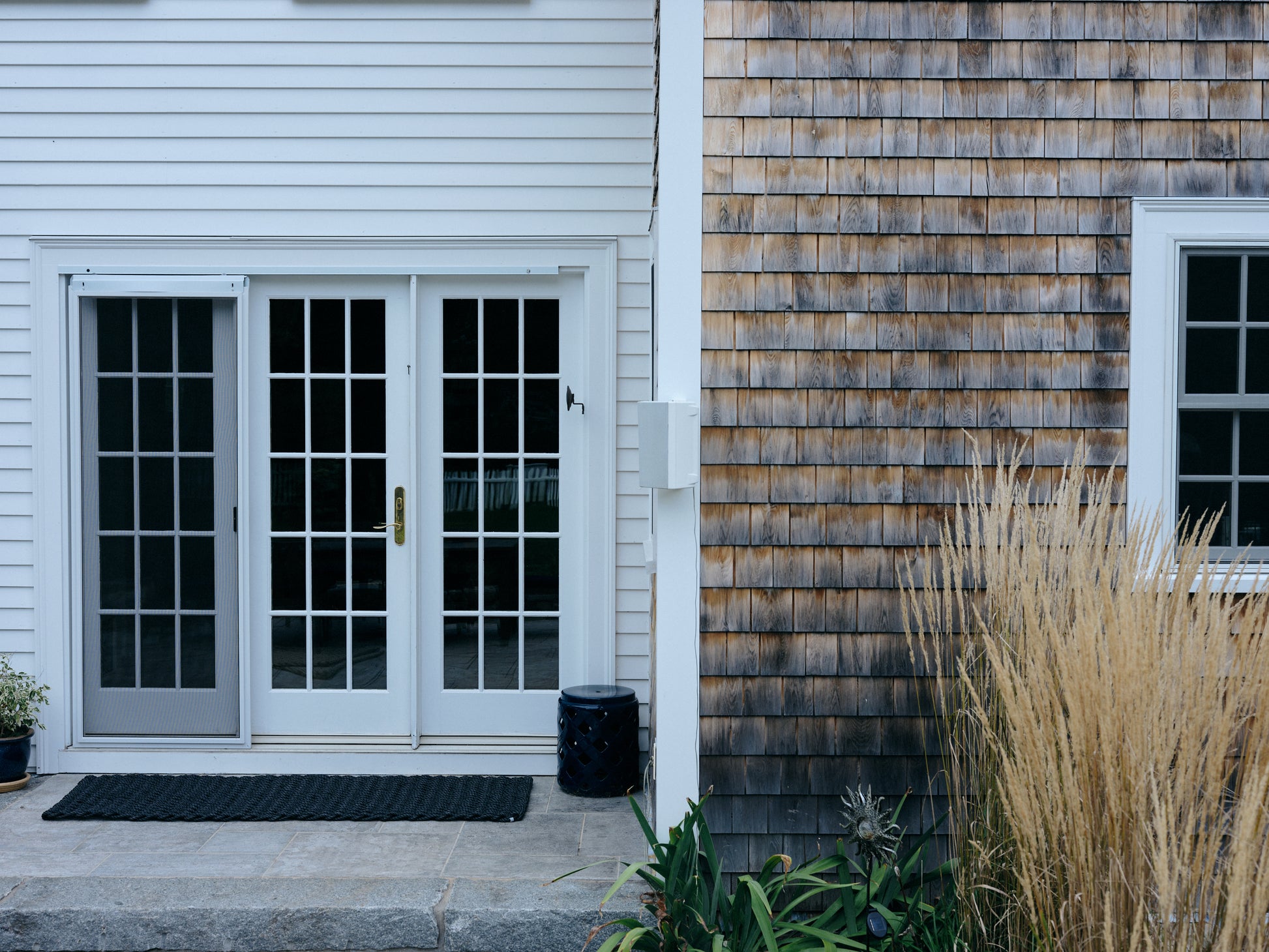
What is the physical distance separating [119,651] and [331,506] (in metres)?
1.05

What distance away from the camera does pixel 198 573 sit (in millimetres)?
4391

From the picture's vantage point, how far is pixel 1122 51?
3.17 m

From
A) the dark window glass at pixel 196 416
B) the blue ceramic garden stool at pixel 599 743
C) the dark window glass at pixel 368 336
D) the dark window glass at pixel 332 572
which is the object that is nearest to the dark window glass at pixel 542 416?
the dark window glass at pixel 368 336

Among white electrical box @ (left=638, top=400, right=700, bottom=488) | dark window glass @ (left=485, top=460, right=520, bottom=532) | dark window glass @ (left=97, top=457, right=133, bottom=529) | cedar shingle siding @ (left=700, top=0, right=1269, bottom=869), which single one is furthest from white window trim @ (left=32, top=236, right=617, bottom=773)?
white electrical box @ (left=638, top=400, right=700, bottom=488)

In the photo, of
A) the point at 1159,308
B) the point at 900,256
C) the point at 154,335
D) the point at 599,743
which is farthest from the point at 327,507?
the point at 1159,308

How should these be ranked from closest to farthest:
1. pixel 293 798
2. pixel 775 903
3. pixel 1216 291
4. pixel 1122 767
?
pixel 1122 767 < pixel 775 903 < pixel 1216 291 < pixel 293 798

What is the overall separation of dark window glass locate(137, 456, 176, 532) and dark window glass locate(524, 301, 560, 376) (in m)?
1.52

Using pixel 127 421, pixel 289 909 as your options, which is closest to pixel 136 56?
pixel 127 421

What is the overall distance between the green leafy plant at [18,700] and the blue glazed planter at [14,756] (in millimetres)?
26

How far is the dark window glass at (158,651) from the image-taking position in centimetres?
439

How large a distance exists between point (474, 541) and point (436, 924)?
1.70m

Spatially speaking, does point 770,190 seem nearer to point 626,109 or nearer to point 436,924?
point 626,109

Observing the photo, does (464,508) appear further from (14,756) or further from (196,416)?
(14,756)

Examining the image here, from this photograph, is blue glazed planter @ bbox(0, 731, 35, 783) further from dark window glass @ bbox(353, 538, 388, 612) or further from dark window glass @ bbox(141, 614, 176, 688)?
dark window glass @ bbox(353, 538, 388, 612)
